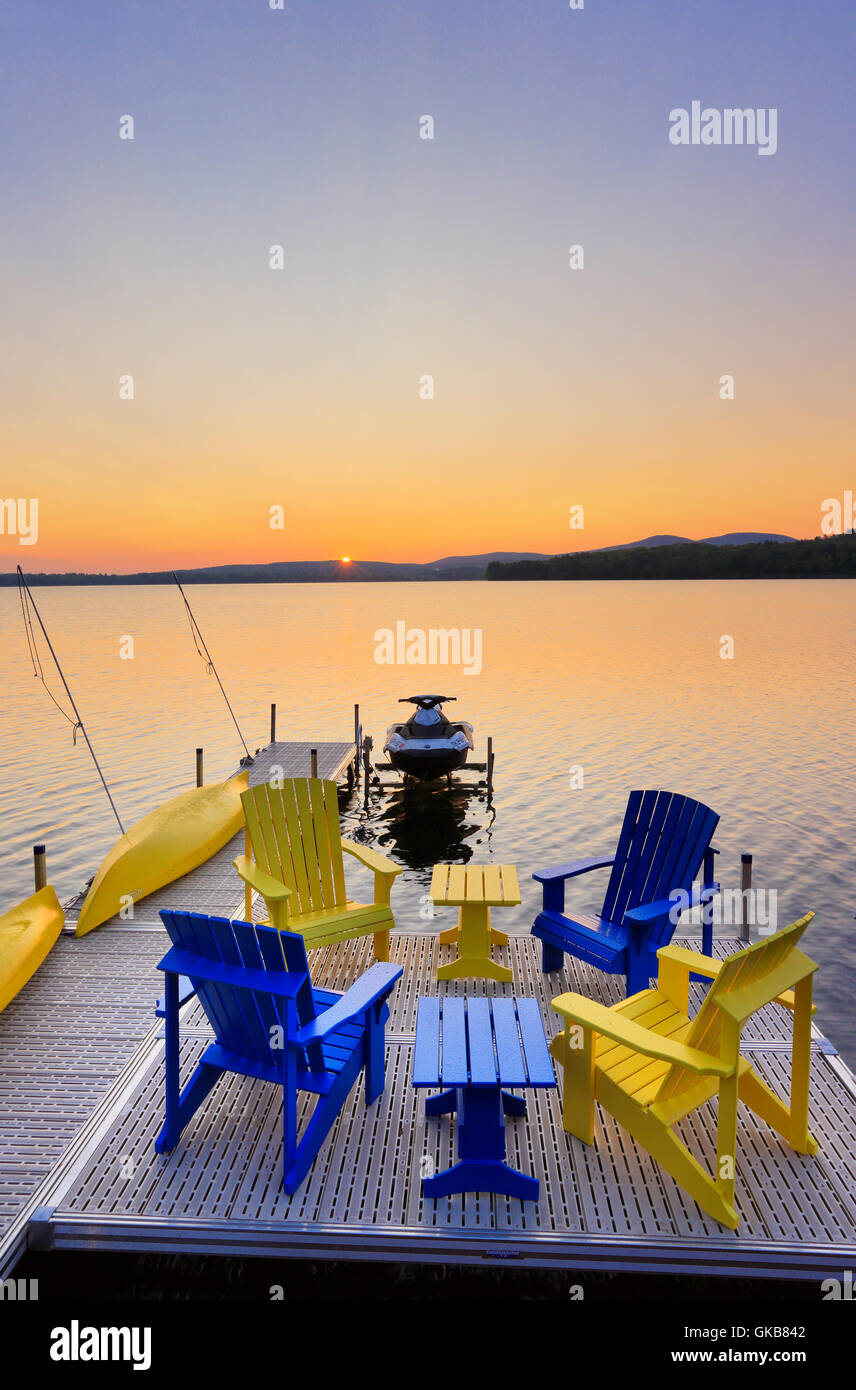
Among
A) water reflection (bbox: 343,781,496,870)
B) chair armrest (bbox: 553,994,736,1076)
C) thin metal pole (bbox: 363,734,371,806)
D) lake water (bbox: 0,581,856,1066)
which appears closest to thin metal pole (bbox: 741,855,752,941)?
lake water (bbox: 0,581,856,1066)

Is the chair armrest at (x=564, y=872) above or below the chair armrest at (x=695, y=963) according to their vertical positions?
above

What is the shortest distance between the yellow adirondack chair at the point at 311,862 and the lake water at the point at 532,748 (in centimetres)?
433

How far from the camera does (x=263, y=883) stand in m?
4.86

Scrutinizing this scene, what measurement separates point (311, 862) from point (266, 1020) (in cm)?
241

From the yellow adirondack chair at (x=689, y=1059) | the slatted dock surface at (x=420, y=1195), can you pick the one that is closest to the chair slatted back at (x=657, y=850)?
the yellow adirondack chair at (x=689, y=1059)

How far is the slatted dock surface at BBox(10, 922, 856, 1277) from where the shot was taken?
3.13 m

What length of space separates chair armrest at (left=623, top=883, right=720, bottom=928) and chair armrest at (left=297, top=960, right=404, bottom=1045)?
162 centimetres

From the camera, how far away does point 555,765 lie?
1861 cm

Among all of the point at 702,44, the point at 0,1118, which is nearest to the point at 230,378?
the point at 702,44

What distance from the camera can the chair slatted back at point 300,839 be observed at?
5.55 m

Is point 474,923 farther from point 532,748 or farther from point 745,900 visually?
point 532,748

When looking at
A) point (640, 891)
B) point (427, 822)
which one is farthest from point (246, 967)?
point (427, 822)

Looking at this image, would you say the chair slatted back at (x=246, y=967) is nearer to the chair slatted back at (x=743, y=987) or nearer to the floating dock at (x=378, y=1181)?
the floating dock at (x=378, y=1181)
